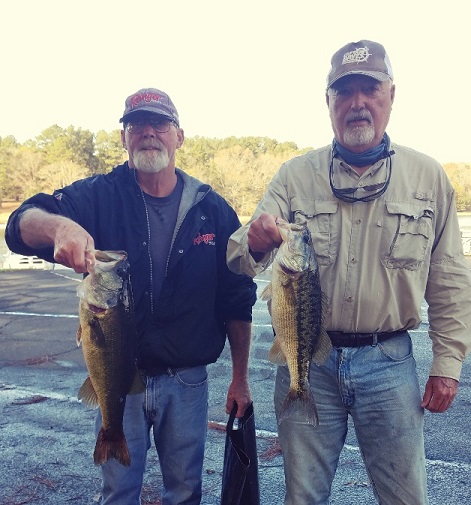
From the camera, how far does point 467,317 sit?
3053 millimetres

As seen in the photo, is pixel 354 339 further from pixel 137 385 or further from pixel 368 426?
pixel 137 385

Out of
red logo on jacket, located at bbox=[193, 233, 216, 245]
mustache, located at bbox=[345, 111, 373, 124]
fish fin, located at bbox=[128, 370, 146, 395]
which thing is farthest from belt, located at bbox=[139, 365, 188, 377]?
mustache, located at bbox=[345, 111, 373, 124]

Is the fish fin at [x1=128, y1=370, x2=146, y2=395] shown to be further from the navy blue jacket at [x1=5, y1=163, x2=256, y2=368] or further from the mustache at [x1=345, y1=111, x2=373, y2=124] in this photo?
the mustache at [x1=345, y1=111, x2=373, y2=124]

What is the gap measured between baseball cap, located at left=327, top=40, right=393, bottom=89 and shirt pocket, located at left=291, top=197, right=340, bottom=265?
2.36 feet

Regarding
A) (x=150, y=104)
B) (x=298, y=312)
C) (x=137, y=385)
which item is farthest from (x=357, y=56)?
(x=137, y=385)

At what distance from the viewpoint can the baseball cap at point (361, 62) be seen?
3.05 meters

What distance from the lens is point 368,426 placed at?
2967mm

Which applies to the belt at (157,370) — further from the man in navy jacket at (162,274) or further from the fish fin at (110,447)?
the fish fin at (110,447)

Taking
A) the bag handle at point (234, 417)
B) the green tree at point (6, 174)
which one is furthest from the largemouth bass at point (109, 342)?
the green tree at point (6, 174)

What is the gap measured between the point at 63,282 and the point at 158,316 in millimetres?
13845

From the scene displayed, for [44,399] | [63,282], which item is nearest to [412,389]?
[44,399]

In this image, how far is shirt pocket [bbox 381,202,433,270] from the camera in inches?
117

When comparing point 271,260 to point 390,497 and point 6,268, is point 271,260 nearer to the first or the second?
point 390,497

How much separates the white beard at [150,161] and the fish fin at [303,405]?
5.07 ft
